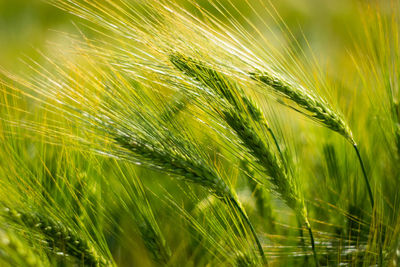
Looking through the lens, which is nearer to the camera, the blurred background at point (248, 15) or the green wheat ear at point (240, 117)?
the green wheat ear at point (240, 117)

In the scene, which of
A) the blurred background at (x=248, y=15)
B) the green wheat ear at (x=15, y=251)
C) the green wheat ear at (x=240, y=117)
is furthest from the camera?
the blurred background at (x=248, y=15)

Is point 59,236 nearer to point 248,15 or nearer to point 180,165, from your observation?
point 180,165

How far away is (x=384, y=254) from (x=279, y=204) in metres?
0.27

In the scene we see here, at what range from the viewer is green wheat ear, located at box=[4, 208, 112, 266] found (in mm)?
504

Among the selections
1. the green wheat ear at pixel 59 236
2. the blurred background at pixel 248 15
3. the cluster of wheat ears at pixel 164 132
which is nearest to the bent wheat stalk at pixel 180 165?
the cluster of wheat ears at pixel 164 132

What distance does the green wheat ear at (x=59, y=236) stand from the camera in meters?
0.50

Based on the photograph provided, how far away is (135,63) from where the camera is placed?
1.81ft

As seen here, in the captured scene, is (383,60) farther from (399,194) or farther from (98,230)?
(98,230)

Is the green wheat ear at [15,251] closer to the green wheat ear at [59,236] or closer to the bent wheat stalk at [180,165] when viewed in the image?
the green wheat ear at [59,236]

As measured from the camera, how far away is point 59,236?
20.3 inches

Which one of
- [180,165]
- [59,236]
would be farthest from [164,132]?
[59,236]

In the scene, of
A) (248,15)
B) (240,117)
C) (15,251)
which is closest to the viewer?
(15,251)

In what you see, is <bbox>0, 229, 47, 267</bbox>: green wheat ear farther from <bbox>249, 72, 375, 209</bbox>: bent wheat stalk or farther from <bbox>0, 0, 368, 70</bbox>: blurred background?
<bbox>0, 0, 368, 70</bbox>: blurred background

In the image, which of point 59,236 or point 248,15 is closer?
point 59,236
